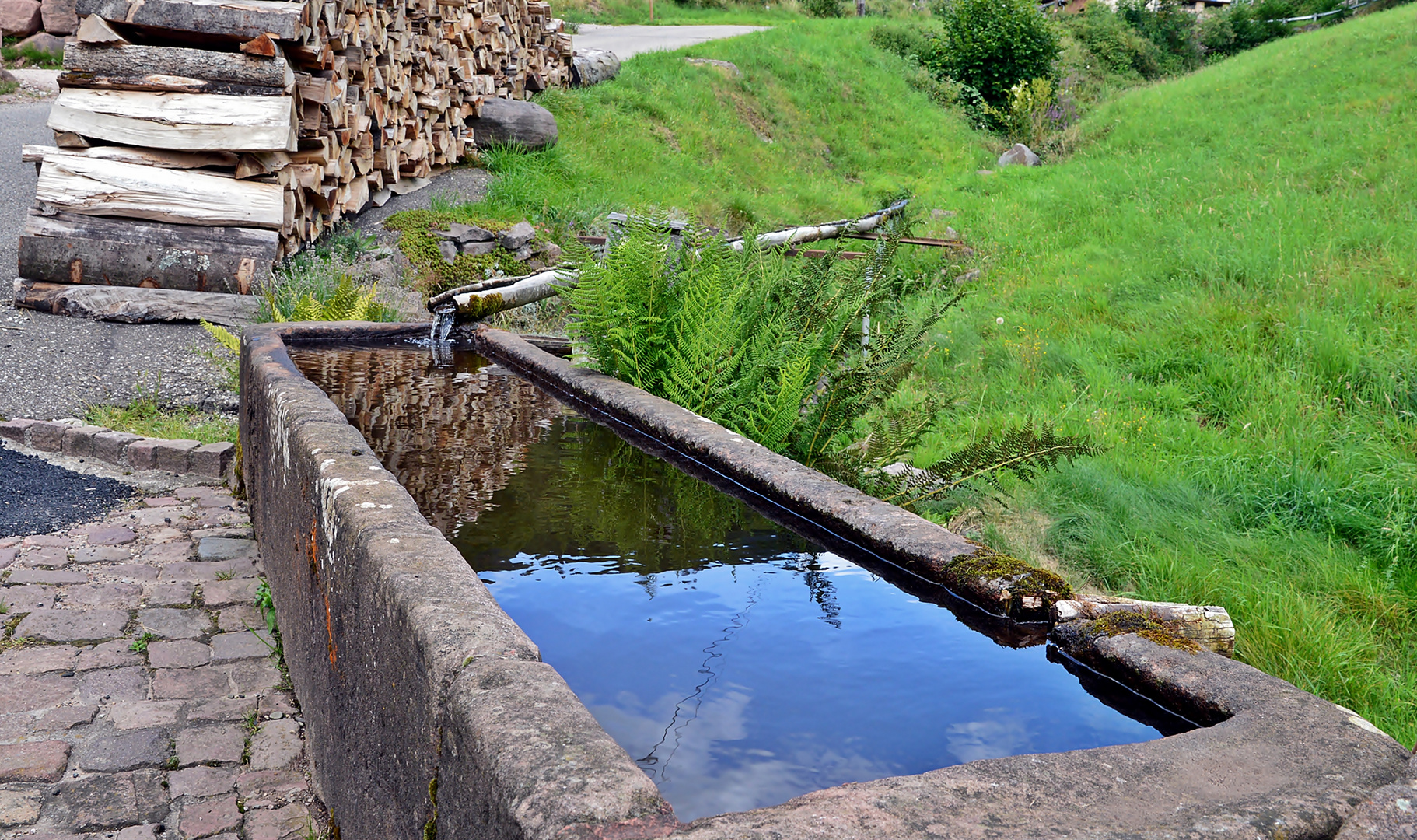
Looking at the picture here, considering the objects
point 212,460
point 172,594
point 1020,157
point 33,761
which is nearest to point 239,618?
point 172,594

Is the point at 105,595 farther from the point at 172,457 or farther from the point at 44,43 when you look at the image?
the point at 44,43

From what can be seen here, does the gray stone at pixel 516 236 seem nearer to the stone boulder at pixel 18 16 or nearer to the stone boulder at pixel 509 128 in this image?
the stone boulder at pixel 509 128

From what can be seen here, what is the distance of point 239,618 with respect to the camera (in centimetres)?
347

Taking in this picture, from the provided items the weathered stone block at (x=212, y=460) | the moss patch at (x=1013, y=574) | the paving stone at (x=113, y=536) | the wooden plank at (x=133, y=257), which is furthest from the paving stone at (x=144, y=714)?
the wooden plank at (x=133, y=257)

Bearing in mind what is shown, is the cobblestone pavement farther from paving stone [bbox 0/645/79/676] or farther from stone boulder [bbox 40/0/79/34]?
stone boulder [bbox 40/0/79/34]

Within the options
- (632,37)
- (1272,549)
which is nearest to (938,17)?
(632,37)

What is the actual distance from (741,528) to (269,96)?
5.68 m

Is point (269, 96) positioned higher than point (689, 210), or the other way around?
point (269, 96)

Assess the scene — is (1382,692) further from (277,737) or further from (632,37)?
(632,37)

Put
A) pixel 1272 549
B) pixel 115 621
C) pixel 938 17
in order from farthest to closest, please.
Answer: pixel 938 17
pixel 1272 549
pixel 115 621

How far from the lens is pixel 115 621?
11.0 feet

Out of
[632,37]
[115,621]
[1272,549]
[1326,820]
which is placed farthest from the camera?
[632,37]

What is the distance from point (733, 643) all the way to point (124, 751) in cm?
184

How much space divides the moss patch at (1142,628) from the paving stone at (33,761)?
258 cm
